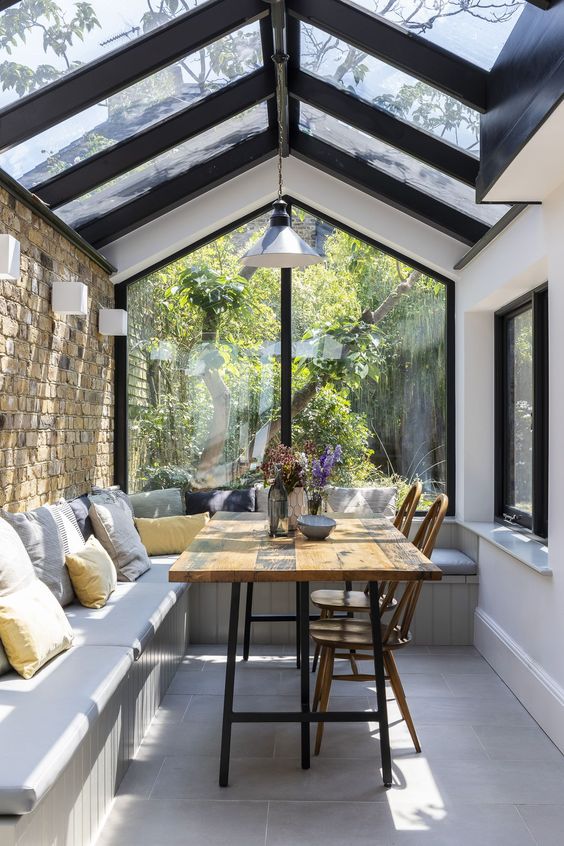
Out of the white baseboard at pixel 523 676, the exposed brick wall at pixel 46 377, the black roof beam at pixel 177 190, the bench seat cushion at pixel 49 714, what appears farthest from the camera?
the black roof beam at pixel 177 190

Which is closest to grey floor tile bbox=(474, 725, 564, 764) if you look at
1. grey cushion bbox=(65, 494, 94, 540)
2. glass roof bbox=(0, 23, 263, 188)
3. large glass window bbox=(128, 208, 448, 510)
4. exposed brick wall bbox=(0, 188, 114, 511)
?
grey cushion bbox=(65, 494, 94, 540)

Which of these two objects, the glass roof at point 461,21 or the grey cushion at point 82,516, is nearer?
the glass roof at point 461,21

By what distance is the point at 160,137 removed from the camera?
4613 millimetres

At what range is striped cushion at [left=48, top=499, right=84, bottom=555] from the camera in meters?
4.02

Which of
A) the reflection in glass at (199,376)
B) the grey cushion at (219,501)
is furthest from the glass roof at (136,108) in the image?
the grey cushion at (219,501)

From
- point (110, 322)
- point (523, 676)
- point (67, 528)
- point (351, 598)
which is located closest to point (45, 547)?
point (67, 528)

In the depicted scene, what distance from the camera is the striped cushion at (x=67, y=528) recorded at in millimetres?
4023

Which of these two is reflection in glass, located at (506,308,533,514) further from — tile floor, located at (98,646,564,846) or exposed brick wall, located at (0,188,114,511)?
exposed brick wall, located at (0,188,114,511)

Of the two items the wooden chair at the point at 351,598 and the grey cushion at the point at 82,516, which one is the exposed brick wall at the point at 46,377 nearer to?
the grey cushion at the point at 82,516

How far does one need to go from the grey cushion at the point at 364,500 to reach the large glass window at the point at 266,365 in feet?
0.89

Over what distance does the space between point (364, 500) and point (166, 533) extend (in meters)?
1.43

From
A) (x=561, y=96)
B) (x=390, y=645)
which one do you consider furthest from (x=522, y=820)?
(x=561, y=96)

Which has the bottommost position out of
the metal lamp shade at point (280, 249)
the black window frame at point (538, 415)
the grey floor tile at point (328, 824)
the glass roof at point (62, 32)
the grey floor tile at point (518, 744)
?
the grey floor tile at point (328, 824)

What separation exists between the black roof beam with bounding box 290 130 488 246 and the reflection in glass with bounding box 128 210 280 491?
818 millimetres
